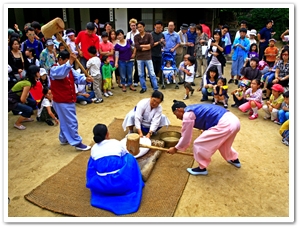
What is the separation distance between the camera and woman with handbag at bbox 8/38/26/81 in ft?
20.6

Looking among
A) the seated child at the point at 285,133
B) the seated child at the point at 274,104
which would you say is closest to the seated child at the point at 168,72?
the seated child at the point at 274,104

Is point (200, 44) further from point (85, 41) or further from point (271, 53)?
point (85, 41)

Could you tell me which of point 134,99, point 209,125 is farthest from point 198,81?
point 209,125

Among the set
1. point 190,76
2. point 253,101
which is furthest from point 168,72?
point 253,101

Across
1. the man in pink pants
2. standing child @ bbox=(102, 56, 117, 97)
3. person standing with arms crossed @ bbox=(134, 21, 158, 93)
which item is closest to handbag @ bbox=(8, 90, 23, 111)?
standing child @ bbox=(102, 56, 117, 97)

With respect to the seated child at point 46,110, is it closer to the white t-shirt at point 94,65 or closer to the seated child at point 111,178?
the white t-shirt at point 94,65

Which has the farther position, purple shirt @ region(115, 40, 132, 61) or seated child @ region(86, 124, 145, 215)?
purple shirt @ region(115, 40, 132, 61)

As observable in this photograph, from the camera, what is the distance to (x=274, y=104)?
5973 millimetres

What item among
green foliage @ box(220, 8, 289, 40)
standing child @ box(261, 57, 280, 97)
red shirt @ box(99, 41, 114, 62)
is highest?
green foliage @ box(220, 8, 289, 40)

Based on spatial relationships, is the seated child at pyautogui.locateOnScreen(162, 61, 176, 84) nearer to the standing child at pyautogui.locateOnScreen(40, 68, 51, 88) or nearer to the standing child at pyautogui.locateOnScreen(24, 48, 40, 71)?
the standing child at pyautogui.locateOnScreen(40, 68, 51, 88)

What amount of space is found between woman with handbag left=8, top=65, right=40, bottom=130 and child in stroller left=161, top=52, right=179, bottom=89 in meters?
3.63

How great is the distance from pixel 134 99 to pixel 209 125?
3609 mm

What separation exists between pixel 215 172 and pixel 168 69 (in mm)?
4538

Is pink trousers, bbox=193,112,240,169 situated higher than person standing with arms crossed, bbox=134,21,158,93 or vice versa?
person standing with arms crossed, bbox=134,21,158,93
